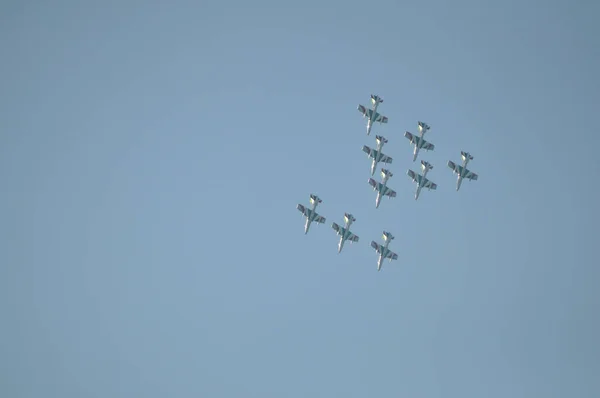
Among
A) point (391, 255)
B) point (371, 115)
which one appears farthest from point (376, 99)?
point (391, 255)

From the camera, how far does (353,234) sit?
496 feet

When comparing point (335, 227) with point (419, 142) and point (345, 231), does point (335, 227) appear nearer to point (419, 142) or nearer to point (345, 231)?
point (345, 231)

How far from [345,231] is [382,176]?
1100 centimetres

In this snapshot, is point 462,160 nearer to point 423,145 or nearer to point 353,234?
point 423,145

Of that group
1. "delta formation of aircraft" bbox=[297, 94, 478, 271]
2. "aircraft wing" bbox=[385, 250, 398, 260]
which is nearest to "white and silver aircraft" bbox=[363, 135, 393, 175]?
"delta formation of aircraft" bbox=[297, 94, 478, 271]

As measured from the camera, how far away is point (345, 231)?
150250 mm

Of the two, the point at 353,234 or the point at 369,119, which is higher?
the point at 369,119

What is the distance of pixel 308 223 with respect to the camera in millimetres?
150250

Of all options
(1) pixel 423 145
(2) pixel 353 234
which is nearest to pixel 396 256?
(2) pixel 353 234

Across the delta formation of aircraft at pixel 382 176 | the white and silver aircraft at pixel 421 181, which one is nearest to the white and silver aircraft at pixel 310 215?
the delta formation of aircraft at pixel 382 176

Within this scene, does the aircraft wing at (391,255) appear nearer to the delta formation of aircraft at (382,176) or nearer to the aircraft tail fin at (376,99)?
the delta formation of aircraft at (382,176)

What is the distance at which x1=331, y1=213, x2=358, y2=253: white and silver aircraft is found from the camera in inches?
5881

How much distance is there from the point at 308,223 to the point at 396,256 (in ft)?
50.5

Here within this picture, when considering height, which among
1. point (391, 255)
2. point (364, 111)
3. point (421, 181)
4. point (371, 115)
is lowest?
point (391, 255)
